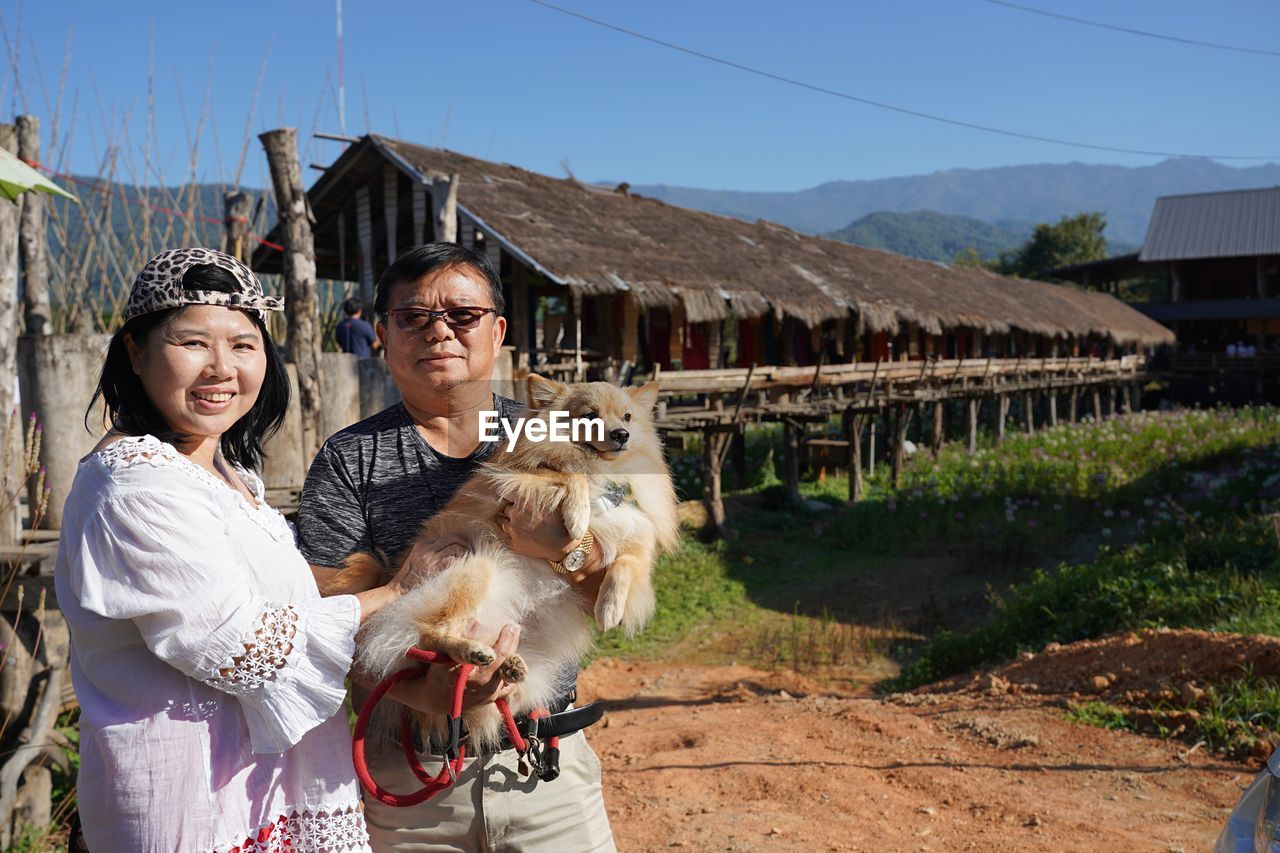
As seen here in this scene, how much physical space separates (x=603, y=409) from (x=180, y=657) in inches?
63.9

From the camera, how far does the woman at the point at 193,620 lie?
1705mm

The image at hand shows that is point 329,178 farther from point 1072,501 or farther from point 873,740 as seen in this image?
point 1072,501

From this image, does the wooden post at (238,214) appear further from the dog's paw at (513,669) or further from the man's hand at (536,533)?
the dog's paw at (513,669)

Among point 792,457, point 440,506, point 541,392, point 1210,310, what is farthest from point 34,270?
point 1210,310

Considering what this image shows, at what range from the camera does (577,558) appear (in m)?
2.54

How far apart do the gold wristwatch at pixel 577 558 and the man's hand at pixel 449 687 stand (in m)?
0.40

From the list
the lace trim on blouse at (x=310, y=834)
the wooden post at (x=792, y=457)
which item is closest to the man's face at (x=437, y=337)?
the lace trim on blouse at (x=310, y=834)

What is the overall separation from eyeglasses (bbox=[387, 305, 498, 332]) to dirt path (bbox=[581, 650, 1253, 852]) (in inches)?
165

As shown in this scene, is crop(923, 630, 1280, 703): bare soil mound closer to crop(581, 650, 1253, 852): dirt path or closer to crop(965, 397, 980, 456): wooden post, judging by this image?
crop(581, 650, 1253, 852): dirt path

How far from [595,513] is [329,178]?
48.1 ft

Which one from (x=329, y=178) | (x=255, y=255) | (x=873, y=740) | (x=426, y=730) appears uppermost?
(x=329, y=178)

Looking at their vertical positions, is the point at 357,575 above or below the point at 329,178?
below

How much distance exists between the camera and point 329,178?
51.1 ft

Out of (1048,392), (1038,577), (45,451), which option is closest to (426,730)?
(45,451)
